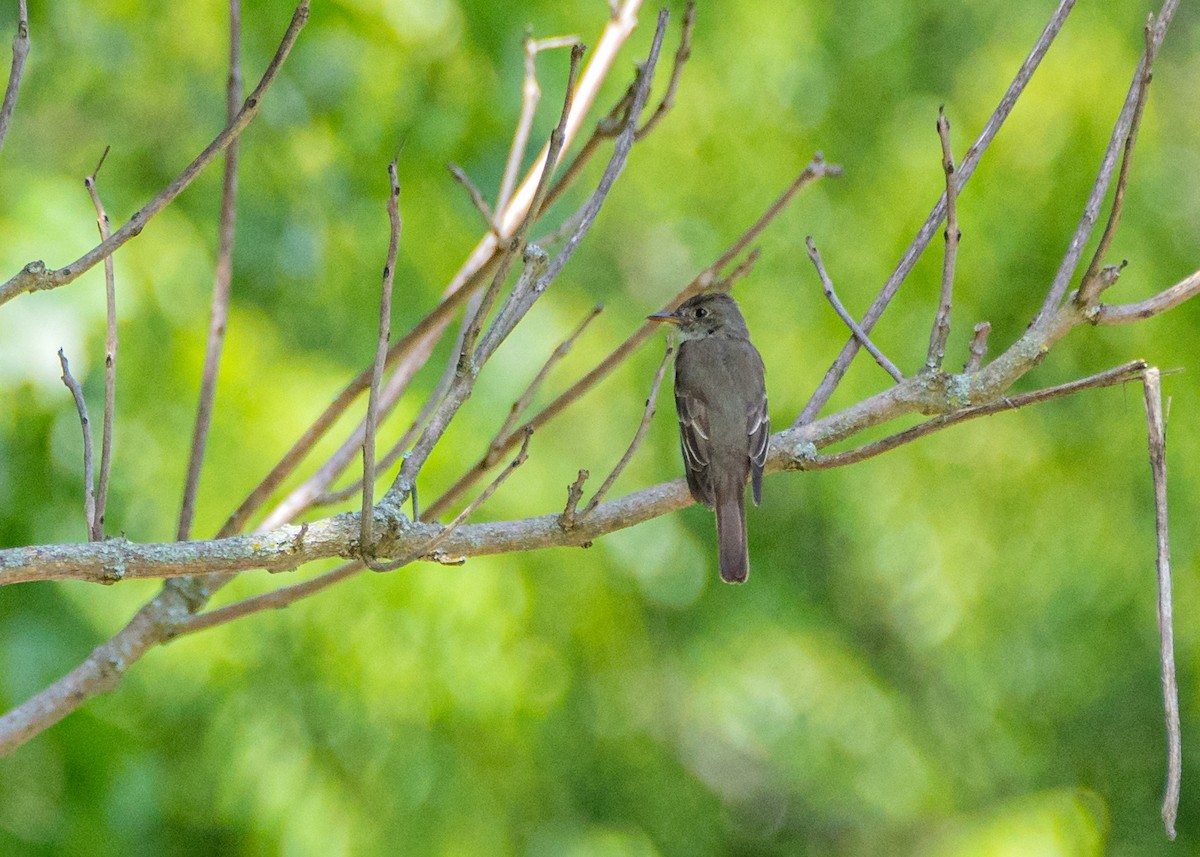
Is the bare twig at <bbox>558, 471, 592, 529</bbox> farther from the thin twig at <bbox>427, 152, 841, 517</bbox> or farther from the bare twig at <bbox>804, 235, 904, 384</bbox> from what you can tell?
the bare twig at <bbox>804, 235, 904, 384</bbox>

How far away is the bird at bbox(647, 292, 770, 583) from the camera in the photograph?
13.8 ft

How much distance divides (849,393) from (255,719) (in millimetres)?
2967

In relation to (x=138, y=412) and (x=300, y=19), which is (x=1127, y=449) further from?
(x=300, y=19)

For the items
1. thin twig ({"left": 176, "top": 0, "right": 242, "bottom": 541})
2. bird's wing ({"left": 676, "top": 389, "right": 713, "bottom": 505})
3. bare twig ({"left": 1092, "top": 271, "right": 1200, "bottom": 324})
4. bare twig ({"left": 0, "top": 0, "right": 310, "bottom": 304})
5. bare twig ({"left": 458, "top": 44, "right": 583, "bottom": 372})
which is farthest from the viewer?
bird's wing ({"left": 676, "top": 389, "right": 713, "bottom": 505})

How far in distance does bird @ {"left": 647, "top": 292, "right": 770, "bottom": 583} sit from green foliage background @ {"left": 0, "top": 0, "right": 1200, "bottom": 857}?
57cm

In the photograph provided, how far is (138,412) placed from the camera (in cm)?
448

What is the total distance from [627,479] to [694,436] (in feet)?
4.35

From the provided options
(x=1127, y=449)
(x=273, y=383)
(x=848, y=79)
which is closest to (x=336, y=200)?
(x=273, y=383)

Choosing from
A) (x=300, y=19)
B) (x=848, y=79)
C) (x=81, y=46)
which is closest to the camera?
(x=300, y=19)

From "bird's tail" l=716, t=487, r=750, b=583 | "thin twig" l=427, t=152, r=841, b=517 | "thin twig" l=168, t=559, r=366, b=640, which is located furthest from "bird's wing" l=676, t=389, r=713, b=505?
"thin twig" l=168, t=559, r=366, b=640

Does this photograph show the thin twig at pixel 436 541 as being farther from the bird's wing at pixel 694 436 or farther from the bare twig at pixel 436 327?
the bird's wing at pixel 694 436

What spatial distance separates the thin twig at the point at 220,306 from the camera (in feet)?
10.00

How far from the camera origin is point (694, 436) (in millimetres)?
4520

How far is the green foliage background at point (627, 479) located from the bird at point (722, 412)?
0.57m
